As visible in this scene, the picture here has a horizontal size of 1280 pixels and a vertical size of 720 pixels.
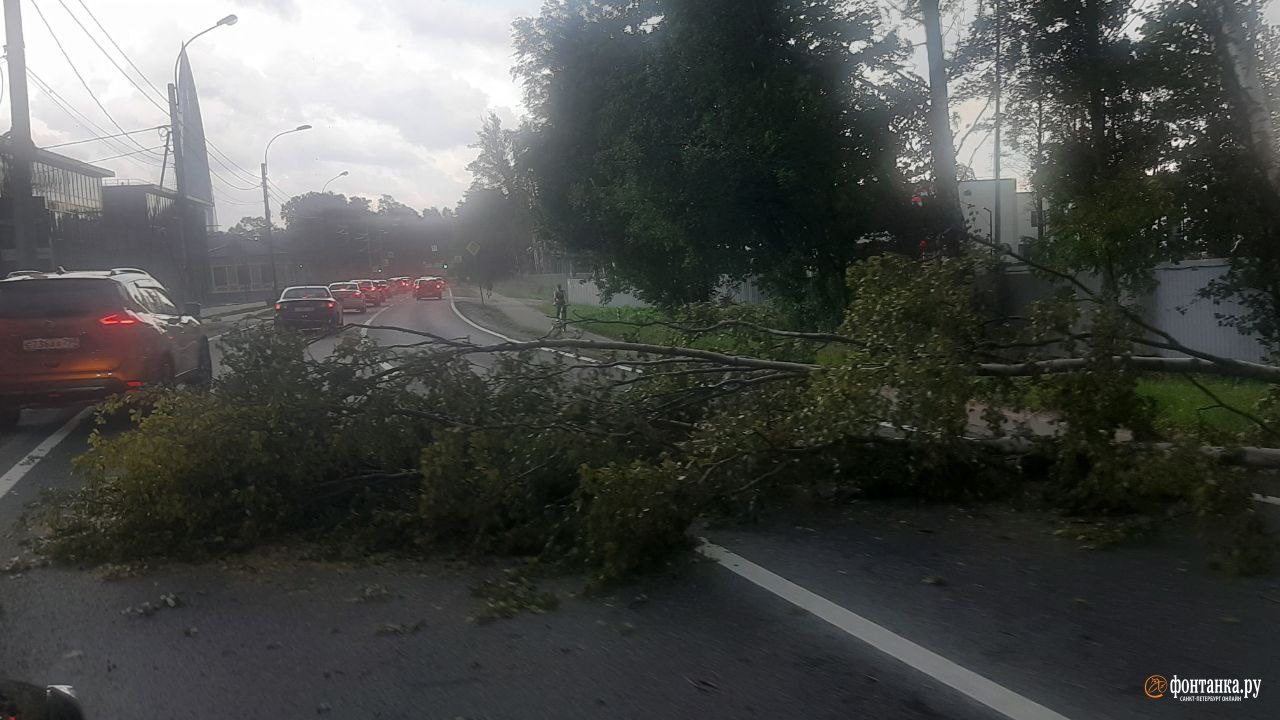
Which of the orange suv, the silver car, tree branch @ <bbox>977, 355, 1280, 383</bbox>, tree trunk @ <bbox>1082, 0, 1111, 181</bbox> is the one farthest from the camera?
the silver car

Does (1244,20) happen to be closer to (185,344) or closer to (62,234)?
(185,344)

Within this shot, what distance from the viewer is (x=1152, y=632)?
466 cm

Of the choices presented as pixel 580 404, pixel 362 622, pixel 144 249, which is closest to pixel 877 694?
pixel 362 622

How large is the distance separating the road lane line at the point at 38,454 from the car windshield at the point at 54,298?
130 centimetres

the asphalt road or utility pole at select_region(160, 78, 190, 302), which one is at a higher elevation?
utility pole at select_region(160, 78, 190, 302)

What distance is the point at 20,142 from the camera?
20.8 meters

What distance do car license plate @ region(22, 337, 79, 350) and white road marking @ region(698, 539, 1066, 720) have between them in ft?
26.5

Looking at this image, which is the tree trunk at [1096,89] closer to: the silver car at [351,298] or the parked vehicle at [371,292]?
the silver car at [351,298]

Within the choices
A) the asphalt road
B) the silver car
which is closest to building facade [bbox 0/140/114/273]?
the silver car

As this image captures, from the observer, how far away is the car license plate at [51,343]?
1113 cm

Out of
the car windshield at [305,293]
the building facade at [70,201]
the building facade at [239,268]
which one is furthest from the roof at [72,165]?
the car windshield at [305,293]

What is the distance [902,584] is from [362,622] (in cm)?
265

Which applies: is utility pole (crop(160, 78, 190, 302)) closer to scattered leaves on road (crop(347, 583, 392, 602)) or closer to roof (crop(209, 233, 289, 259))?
scattered leaves on road (crop(347, 583, 392, 602))

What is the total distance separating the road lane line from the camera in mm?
8945
